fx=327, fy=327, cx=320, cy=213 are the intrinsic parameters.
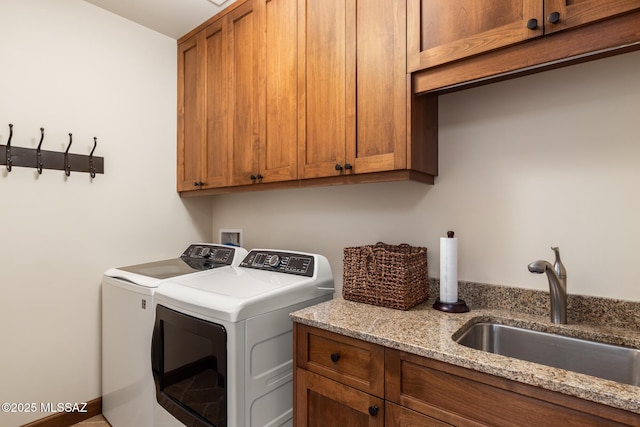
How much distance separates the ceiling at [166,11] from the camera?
2006mm

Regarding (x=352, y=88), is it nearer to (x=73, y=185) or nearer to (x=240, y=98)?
(x=240, y=98)

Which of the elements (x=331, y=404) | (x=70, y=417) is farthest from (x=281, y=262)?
(x=70, y=417)

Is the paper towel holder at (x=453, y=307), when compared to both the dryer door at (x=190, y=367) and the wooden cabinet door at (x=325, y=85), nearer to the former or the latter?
the wooden cabinet door at (x=325, y=85)

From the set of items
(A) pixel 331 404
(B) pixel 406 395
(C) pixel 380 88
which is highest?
(C) pixel 380 88

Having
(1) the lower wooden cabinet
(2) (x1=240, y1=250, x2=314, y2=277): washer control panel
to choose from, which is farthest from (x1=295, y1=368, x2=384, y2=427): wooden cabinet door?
(2) (x1=240, y1=250, x2=314, y2=277): washer control panel

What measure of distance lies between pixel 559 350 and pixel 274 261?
1354 millimetres

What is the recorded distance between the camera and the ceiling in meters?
2.01

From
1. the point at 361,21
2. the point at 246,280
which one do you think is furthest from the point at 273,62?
the point at 246,280

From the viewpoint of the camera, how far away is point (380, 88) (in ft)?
4.49

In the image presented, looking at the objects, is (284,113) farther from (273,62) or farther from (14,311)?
(14,311)

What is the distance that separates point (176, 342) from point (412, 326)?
1.09 meters

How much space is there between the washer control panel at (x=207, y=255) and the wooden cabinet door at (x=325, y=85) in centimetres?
86

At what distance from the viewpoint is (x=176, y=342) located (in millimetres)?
1534

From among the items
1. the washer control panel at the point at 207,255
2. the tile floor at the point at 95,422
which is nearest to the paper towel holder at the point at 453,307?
the washer control panel at the point at 207,255
